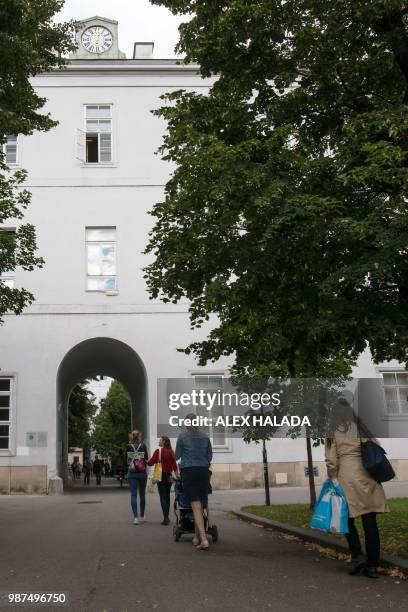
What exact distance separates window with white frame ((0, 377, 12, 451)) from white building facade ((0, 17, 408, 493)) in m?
0.04

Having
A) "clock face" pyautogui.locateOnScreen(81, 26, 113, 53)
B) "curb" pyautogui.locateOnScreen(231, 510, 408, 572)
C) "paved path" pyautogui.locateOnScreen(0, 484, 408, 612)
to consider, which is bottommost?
"paved path" pyautogui.locateOnScreen(0, 484, 408, 612)

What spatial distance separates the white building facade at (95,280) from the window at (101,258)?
0.12 feet

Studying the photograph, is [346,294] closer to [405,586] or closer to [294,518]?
[405,586]

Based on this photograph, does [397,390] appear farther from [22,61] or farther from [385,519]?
[22,61]

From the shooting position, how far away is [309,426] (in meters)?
14.7

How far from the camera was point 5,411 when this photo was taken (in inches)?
953

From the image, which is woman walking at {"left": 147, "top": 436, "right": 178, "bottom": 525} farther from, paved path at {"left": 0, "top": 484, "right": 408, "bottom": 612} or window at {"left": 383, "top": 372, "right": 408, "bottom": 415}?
window at {"left": 383, "top": 372, "right": 408, "bottom": 415}

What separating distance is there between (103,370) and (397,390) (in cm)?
1313

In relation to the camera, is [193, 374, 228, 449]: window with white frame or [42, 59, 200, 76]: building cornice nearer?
[193, 374, 228, 449]: window with white frame

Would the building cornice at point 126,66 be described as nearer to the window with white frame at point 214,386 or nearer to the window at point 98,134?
the window at point 98,134

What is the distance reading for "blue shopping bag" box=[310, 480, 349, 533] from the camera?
7.99 meters

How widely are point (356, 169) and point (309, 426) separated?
742 cm

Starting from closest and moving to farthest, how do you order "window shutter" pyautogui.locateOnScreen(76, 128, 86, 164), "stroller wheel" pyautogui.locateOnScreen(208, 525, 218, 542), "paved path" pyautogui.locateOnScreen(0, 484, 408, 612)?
1. "paved path" pyautogui.locateOnScreen(0, 484, 408, 612)
2. "stroller wheel" pyautogui.locateOnScreen(208, 525, 218, 542)
3. "window shutter" pyautogui.locateOnScreen(76, 128, 86, 164)

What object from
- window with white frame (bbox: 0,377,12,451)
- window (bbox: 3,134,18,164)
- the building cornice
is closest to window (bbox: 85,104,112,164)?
the building cornice
